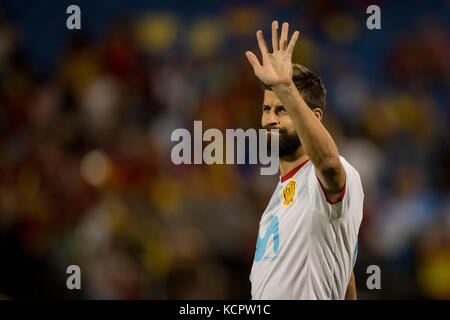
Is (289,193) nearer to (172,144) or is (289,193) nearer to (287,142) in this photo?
(287,142)

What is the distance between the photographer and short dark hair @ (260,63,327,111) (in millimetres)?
2314

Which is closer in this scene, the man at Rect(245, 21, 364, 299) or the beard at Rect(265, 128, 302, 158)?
the man at Rect(245, 21, 364, 299)

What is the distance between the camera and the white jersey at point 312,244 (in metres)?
2.05

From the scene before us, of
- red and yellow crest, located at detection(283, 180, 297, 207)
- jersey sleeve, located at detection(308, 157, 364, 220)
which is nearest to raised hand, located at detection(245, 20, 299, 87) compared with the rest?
jersey sleeve, located at detection(308, 157, 364, 220)

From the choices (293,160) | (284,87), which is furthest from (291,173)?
(284,87)

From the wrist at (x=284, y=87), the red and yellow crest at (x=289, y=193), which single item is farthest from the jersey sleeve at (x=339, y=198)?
the wrist at (x=284, y=87)

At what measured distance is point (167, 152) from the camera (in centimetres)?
470

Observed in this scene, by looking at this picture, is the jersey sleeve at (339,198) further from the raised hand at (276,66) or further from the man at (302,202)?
the raised hand at (276,66)

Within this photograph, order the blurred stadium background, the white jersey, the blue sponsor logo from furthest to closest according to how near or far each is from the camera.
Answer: the blurred stadium background, the blue sponsor logo, the white jersey

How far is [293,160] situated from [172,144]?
8.25 feet

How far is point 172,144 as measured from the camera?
4.73 metres

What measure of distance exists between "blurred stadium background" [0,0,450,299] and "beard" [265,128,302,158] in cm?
190

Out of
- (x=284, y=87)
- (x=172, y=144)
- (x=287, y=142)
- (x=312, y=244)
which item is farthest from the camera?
(x=172, y=144)

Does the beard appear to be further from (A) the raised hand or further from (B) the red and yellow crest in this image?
(A) the raised hand
